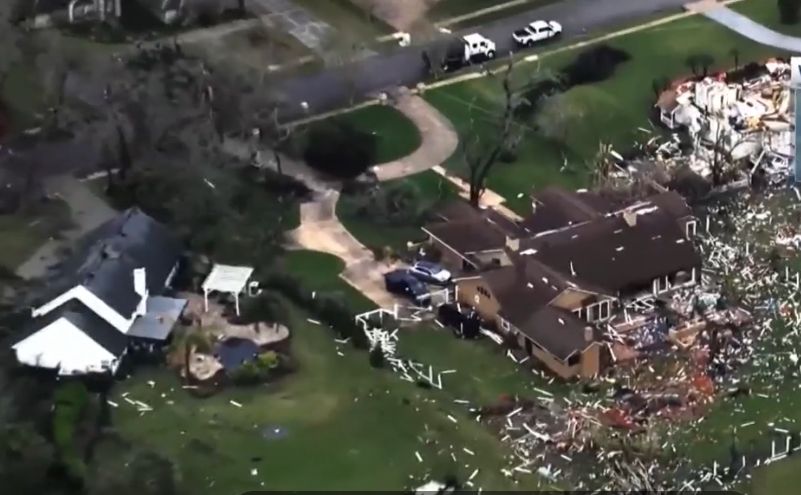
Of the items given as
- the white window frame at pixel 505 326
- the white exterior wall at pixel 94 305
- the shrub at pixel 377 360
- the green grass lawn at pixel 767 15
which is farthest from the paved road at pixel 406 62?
the shrub at pixel 377 360

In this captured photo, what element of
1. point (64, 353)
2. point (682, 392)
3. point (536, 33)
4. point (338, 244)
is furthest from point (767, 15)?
point (64, 353)

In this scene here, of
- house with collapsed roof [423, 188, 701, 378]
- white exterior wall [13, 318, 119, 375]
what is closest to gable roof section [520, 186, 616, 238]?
house with collapsed roof [423, 188, 701, 378]

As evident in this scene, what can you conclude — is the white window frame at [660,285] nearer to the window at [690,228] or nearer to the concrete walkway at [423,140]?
the window at [690,228]

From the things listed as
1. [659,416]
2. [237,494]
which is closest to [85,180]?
[237,494]

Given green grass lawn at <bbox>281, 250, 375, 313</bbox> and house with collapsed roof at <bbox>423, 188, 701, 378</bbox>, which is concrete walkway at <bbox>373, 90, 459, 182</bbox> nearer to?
house with collapsed roof at <bbox>423, 188, 701, 378</bbox>

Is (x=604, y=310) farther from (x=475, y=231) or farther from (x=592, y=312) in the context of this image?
(x=475, y=231)

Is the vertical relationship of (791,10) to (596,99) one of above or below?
above
